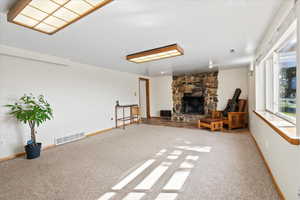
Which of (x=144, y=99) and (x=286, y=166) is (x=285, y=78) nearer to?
(x=286, y=166)

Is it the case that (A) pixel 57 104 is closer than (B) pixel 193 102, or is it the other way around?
(A) pixel 57 104

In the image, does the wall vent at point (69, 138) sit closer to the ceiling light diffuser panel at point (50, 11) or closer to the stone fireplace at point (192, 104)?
the ceiling light diffuser panel at point (50, 11)

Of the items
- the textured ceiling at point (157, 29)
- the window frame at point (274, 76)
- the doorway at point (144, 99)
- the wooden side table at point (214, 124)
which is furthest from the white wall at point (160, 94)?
the window frame at point (274, 76)

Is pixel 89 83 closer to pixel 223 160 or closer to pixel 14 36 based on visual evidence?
pixel 14 36

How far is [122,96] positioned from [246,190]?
4.78m

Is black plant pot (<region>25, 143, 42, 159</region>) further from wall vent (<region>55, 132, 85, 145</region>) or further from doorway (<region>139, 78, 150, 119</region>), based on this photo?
doorway (<region>139, 78, 150, 119</region>)

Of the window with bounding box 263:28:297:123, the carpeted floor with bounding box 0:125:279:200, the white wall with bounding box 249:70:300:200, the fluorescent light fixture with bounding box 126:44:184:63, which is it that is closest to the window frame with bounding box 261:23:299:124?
the window with bounding box 263:28:297:123

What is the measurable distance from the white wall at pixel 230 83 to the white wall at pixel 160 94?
7.36ft

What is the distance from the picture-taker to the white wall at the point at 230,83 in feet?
17.1

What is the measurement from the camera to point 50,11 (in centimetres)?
147

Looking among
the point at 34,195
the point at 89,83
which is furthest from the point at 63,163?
the point at 89,83

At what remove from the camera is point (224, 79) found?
18.2 ft

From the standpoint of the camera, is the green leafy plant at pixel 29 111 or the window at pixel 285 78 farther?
the green leafy plant at pixel 29 111

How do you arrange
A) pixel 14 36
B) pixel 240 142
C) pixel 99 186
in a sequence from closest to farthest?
pixel 99 186
pixel 14 36
pixel 240 142
